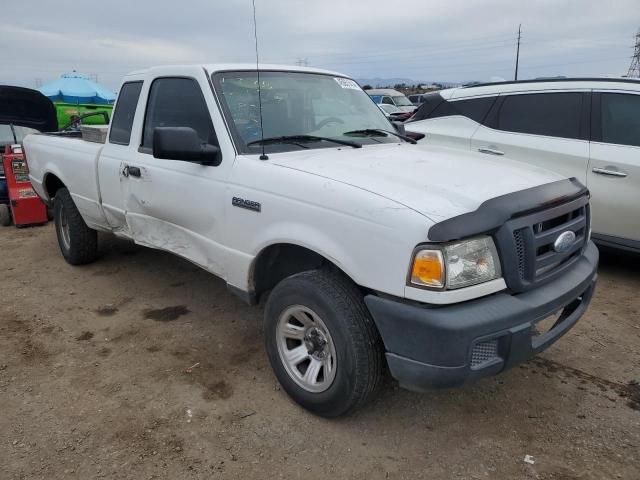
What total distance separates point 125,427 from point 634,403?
2.91 meters

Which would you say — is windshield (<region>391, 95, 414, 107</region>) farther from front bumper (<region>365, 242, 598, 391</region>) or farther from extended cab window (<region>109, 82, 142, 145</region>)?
front bumper (<region>365, 242, 598, 391</region>)

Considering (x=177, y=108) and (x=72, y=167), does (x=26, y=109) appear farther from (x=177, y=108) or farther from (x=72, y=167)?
(x=177, y=108)

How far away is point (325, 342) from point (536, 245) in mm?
1175

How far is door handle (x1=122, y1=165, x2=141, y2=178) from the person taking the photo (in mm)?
3771

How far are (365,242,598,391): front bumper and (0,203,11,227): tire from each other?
706cm

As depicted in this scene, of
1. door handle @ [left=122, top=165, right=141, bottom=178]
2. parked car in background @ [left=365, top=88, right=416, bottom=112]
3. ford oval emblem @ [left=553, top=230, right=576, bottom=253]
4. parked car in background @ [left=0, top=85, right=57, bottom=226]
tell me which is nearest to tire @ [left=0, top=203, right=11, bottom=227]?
parked car in background @ [left=0, top=85, right=57, bottom=226]

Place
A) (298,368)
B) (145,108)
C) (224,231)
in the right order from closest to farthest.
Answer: (298,368)
(224,231)
(145,108)

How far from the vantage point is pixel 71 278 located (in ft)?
16.6

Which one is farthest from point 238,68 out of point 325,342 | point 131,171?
point 325,342

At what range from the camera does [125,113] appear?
421 centimetres

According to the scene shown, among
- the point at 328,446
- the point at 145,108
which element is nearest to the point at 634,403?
the point at 328,446

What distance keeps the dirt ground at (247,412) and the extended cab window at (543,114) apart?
1.84m

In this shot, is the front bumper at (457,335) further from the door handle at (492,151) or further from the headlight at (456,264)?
the door handle at (492,151)

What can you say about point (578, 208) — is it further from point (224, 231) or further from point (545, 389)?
point (224, 231)
